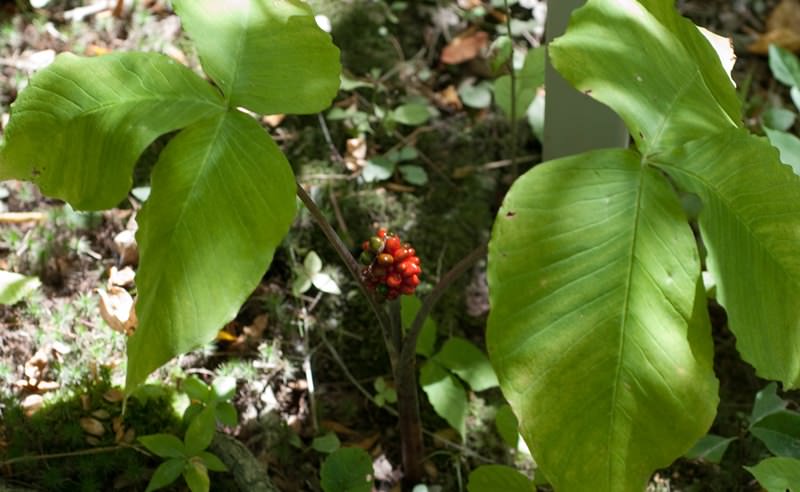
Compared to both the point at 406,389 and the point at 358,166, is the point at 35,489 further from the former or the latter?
the point at 358,166

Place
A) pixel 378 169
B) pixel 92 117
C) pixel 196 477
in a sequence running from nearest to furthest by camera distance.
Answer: pixel 92 117 → pixel 196 477 → pixel 378 169

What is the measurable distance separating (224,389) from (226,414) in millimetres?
59

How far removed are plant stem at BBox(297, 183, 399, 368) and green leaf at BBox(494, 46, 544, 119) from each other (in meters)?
0.92

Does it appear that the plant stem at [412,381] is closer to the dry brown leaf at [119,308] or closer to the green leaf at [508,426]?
the green leaf at [508,426]

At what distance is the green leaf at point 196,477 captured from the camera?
1734 millimetres

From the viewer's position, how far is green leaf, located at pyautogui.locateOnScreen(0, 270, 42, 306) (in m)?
2.08

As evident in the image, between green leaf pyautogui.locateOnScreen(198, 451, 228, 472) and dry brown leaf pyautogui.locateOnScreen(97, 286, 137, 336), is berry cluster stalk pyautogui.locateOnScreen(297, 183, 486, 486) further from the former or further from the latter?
dry brown leaf pyautogui.locateOnScreen(97, 286, 137, 336)

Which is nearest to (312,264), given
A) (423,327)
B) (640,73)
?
(423,327)

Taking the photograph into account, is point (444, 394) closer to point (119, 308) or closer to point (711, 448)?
point (711, 448)

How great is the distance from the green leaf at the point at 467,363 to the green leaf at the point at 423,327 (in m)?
0.03

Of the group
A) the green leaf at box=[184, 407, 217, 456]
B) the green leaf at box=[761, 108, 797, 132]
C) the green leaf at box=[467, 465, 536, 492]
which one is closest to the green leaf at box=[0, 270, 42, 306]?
the green leaf at box=[184, 407, 217, 456]

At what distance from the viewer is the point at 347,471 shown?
1796 mm

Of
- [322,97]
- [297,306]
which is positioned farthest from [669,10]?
[297,306]

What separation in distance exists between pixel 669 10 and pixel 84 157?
38.5 inches
